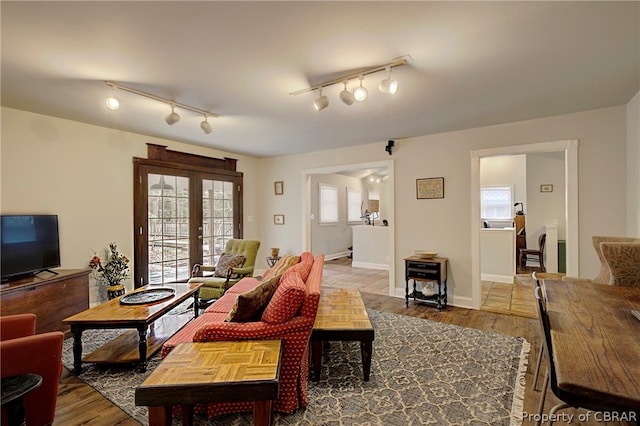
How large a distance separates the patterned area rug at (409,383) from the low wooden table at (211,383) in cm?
55

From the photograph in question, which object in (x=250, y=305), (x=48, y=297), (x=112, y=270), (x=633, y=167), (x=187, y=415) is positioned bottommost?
(x=187, y=415)

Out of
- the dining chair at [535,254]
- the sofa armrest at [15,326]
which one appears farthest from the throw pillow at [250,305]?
the dining chair at [535,254]

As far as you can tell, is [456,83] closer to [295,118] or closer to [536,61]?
[536,61]

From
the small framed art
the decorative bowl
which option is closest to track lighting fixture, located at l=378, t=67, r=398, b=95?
the decorative bowl

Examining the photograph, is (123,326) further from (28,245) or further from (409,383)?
(409,383)

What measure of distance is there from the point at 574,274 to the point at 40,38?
5331mm

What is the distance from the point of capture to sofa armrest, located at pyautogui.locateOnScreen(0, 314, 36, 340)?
1851mm

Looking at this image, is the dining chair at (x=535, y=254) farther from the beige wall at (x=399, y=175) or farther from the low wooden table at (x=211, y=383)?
the low wooden table at (x=211, y=383)

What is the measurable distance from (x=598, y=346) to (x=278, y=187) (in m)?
5.38

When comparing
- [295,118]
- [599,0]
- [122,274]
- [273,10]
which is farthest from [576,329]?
[122,274]

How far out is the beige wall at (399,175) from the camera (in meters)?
3.22

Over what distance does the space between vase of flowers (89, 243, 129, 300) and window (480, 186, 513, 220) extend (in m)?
7.73

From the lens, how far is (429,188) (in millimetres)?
4332

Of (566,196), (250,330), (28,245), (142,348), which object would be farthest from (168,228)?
(566,196)
